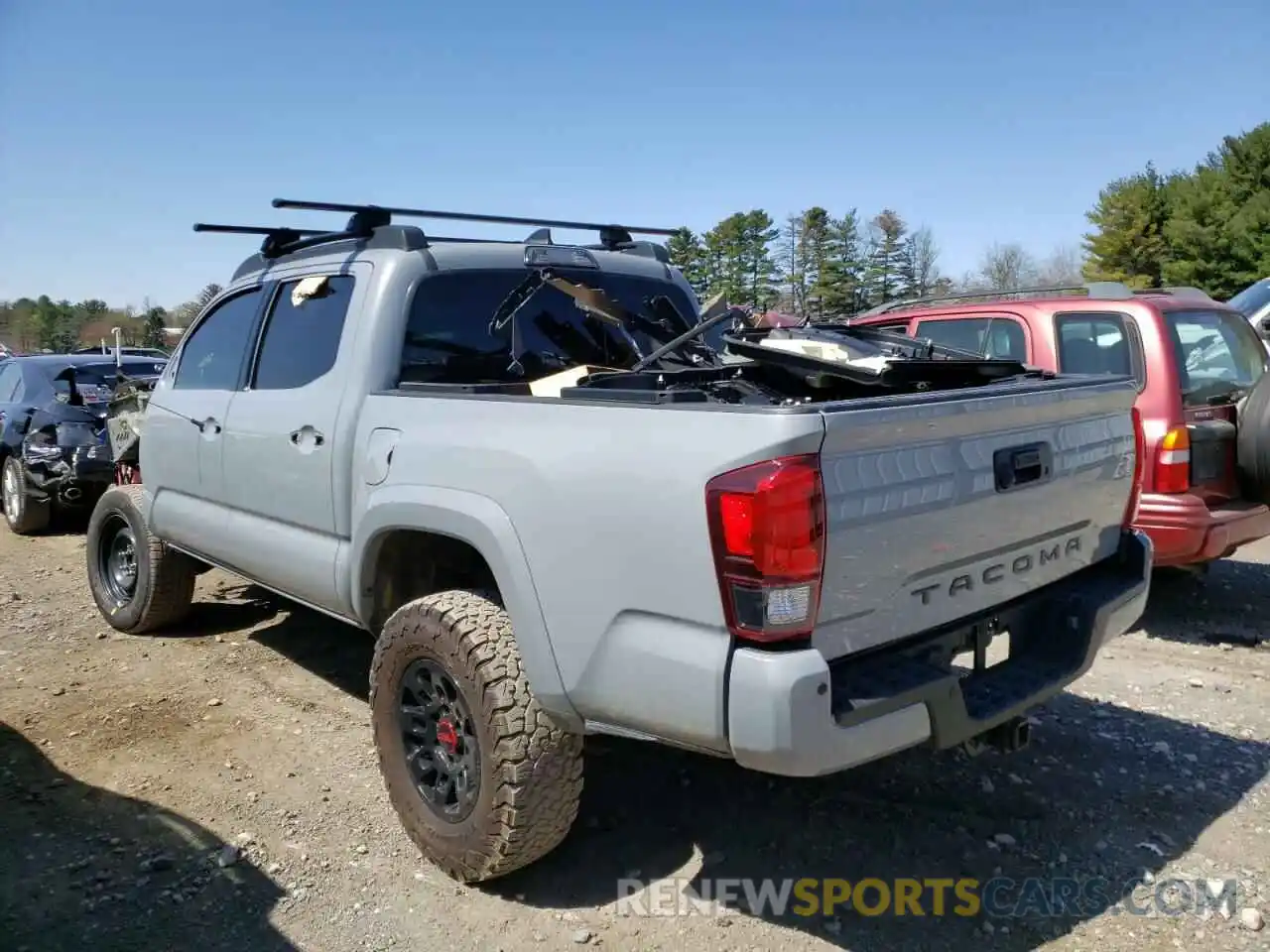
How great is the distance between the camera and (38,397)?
29.6 feet

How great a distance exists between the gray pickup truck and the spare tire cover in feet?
7.44

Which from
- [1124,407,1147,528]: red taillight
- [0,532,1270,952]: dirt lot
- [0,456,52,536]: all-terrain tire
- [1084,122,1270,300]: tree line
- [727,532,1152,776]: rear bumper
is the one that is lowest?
[0,532,1270,952]: dirt lot

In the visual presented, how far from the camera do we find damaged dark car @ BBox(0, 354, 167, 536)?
8508 mm

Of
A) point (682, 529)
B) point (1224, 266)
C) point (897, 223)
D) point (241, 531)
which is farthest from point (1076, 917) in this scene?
point (897, 223)

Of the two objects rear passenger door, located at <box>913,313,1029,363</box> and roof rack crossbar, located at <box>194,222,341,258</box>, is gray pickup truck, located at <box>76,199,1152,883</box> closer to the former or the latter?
roof rack crossbar, located at <box>194,222,341,258</box>

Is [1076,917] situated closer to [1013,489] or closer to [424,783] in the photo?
[1013,489]

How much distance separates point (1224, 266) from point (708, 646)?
126 ft

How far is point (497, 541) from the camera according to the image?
269 cm

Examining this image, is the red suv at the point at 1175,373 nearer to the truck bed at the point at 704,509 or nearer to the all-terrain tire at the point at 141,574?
the truck bed at the point at 704,509

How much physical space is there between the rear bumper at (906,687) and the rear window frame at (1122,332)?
2496 mm

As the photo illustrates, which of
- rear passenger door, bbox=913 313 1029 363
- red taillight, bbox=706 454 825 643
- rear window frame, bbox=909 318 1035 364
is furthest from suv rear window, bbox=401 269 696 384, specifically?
rear passenger door, bbox=913 313 1029 363

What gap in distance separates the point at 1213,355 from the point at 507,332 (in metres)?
4.32

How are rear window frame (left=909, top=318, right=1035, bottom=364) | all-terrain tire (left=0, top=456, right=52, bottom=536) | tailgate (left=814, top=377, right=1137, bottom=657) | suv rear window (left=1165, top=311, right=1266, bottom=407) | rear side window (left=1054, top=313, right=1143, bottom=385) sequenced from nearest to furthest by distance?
tailgate (left=814, top=377, right=1137, bottom=657)
suv rear window (left=1165, top=311, right=1266, bottom=407)
rear side window (left=1054, top=313, right=1143, bottom=385)
rear window frame (left=909, top=318, right=1035, bottom=364)
all-terrain tire (left=0, top=456, right=52, bottom=536)

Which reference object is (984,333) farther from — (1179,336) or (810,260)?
(810,260)
